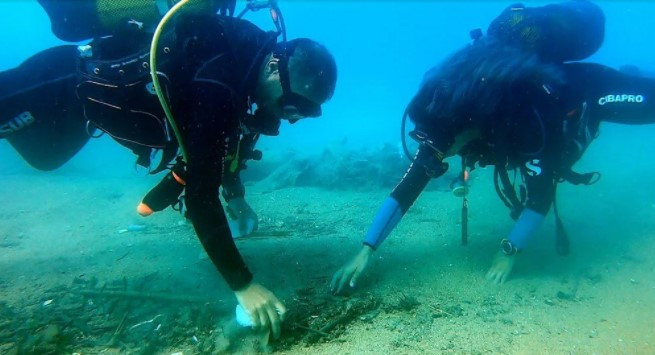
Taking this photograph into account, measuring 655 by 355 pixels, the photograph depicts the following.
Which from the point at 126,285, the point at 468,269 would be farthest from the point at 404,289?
the point at 126,285

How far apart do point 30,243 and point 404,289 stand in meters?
4.84

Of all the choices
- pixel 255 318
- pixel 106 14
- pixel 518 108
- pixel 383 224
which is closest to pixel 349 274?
pixel 383 224

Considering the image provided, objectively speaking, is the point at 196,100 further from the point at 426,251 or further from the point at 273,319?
the point at 426,251

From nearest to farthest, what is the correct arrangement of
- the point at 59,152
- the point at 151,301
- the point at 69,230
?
1. the point at 151,301
2. the point at 59,152
3. the point at 69,230

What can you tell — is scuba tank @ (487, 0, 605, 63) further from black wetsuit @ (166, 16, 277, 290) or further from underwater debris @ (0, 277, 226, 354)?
underwater debris @ (0, 277, 226, 354)

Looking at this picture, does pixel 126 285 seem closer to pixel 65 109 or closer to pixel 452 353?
pixel 65 109

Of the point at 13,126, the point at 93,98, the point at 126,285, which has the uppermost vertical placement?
the point at 93,98

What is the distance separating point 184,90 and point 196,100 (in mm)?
187

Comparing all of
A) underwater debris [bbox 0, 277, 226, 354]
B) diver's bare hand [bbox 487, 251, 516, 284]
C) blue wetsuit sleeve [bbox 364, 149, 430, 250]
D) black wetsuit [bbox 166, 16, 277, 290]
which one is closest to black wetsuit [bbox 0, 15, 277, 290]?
black wetsuit [bbox 166, 16, 277, 290]

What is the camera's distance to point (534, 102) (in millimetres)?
3107

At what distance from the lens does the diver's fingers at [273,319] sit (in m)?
2.20

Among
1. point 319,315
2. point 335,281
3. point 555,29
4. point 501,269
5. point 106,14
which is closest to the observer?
point 319,315

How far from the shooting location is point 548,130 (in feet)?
10.2

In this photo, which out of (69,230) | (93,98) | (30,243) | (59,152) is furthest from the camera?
(69,230)
